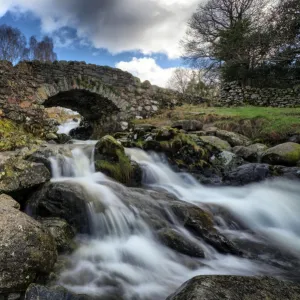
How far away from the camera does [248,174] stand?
6.09 m

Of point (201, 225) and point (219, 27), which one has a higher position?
point (219, 27)

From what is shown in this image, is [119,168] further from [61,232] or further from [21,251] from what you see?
[21,251]

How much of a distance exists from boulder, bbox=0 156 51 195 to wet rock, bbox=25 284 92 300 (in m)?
1.98

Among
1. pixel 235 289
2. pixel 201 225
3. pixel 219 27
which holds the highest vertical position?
pixel 219 27

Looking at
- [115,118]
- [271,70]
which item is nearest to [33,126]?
[115,118]

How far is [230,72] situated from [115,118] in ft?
33.2

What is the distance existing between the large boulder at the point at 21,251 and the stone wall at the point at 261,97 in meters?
13.1

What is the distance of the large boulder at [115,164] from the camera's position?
18.3ft

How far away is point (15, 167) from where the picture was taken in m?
4.01

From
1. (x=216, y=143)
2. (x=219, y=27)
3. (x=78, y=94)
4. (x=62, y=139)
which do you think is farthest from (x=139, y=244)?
(x=219, y=27)

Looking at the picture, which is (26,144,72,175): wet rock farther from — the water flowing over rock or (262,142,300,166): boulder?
(262,142,300,166): boulder

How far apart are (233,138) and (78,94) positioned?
6.17m

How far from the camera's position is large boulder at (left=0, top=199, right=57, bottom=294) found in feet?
7.39

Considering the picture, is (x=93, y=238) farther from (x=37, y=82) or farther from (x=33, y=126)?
(x=37, y=82)
